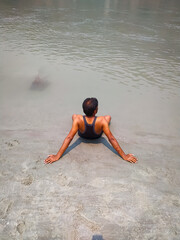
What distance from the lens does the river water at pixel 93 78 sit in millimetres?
4211

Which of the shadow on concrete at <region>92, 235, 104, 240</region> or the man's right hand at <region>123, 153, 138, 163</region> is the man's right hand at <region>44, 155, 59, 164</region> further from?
the shadow on concrete at <region>92, 235, 104, 240</region>

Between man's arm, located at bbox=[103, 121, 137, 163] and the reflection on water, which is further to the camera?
the reflection on water

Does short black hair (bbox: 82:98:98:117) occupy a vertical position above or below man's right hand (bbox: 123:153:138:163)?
above

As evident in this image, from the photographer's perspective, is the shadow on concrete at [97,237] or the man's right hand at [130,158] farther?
the man's right hand at [130,158]

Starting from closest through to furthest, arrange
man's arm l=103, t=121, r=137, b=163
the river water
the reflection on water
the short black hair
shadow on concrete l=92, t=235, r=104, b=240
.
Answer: shadow on concrete l=92, t=235, r=104, b=240
the short black hair
man's arm l=103, t=121, r=137, b=163
the river water
the reflection on water

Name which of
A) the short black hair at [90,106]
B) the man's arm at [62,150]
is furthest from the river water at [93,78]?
the short black hair at [90,106]

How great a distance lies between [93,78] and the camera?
242 inches

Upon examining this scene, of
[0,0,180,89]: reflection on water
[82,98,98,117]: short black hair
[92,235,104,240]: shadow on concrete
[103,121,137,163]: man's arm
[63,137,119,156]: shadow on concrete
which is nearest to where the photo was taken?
[92,235,104,240]: shadow on concrete

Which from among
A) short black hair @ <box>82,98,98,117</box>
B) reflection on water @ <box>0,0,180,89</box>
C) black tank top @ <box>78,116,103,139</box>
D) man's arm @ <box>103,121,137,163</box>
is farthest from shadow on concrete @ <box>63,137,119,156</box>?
reflection on water @ <box>0,0,180,89</box>

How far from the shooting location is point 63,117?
14.4ft

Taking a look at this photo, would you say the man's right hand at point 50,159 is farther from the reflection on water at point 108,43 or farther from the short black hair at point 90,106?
the reflection on water at point 108,43

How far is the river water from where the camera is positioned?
421cm

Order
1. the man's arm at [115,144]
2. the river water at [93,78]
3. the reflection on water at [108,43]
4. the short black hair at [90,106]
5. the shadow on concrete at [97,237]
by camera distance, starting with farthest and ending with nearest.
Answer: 1. the reflection on water at [108,43]
2. the river water at [93,78]
3. the man's arm at [115,144]
4. the short black hair at [90,106]
5. the shadow on concrete at [97,237]

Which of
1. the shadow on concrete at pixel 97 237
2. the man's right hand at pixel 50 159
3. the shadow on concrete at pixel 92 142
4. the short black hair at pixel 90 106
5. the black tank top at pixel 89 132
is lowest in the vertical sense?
the shadow on concrete at pixel 97 237
